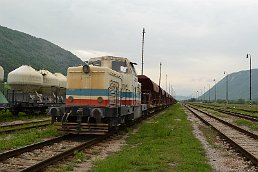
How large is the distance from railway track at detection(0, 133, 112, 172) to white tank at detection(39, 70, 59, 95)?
54.0ft

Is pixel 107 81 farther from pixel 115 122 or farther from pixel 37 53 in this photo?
pixel 37 53

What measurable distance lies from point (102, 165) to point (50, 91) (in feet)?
75.9

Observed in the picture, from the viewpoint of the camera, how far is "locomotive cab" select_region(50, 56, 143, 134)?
14.4 meters

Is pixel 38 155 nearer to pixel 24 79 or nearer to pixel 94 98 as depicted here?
pixel 94 98

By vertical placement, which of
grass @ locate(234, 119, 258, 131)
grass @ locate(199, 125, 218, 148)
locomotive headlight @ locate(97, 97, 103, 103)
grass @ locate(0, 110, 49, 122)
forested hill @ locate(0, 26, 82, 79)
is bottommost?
grass @ locate(199, 125, 218, 148)

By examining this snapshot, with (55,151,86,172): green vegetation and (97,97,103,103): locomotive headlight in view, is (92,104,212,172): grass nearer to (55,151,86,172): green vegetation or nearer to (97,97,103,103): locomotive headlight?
(55,151,86,172): green vegetation

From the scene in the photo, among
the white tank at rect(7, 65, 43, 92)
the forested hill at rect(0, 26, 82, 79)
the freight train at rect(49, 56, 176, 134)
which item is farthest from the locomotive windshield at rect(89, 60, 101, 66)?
the forested hill at rect(0, 26, 82, 79)

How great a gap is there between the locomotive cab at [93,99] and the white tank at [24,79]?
1165cm

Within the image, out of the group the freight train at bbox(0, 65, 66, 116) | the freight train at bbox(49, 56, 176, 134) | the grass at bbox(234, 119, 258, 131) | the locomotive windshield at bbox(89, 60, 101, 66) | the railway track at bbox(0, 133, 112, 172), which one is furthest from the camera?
the freight train at bbox(0, 65, 66, 116)

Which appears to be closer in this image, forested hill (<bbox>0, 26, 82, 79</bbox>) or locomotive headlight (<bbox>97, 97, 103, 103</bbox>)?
locomotive headlight (<bbox>97, 97, 103, 103</bbox>)

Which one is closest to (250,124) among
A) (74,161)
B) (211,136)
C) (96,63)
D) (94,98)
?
(211,136)

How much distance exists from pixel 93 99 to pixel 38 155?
5134 millimetres

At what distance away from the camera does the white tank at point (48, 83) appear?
99.1 ft

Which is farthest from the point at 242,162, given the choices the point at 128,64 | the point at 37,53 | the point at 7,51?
the point at 37,53
